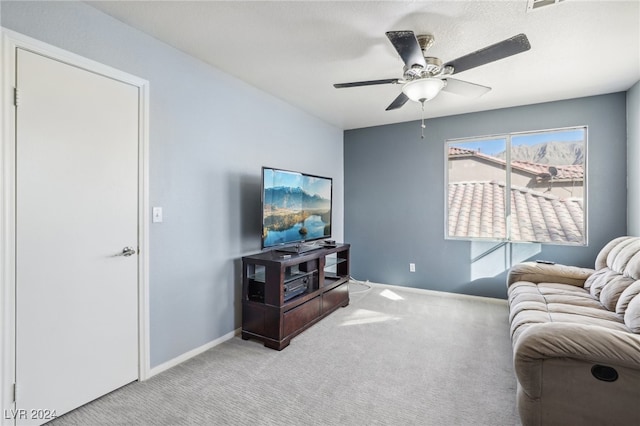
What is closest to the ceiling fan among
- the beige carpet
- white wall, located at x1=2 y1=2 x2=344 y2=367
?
white wall, located at x1=2 y1=2 x2=344 y2=367

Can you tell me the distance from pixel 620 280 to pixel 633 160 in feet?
5.47

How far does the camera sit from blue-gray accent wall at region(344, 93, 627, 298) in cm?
335

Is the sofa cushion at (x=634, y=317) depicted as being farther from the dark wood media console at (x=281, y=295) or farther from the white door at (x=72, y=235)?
the white door at (x=72, y=235)

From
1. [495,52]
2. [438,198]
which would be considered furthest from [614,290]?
[438,198]

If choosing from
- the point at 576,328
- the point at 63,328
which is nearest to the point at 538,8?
the point at 576,328

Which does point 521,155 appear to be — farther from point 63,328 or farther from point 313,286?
Result: point 63,328

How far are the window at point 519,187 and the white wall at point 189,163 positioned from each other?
8.60 ft

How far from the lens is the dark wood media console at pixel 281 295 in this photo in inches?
103

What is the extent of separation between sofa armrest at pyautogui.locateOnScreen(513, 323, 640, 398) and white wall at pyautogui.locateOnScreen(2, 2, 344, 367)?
2.26 m

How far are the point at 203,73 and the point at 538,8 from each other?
2.41 m

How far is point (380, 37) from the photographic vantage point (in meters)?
2.17

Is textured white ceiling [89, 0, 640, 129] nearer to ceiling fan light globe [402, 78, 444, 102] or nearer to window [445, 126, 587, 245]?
ceiling fan light globe [402, 78, 444, 102]

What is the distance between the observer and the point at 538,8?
1.81 meters

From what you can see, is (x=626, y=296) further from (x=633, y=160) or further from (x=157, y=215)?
(x=157, y=215)
